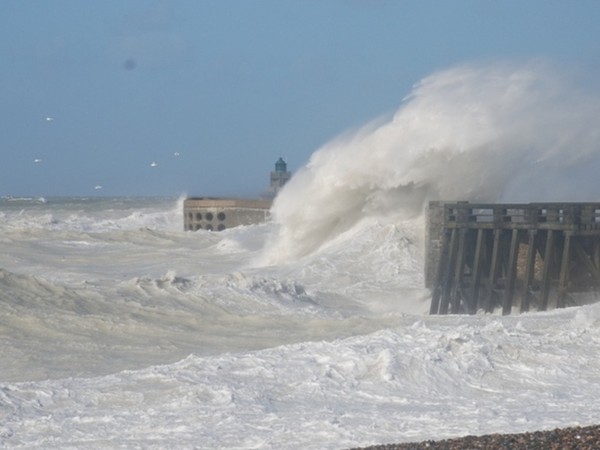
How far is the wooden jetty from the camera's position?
58.4ft

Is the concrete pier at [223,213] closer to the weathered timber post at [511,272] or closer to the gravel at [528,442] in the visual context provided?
the weathered timber post at [511,272]

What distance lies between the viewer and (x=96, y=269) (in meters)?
30.4

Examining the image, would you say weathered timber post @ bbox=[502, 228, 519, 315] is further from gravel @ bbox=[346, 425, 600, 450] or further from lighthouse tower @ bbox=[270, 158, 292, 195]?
lighthouse tower @ bbox=[270, 158, 292, 195]

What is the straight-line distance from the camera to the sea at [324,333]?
9.62 meters

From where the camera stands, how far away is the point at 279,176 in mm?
58188

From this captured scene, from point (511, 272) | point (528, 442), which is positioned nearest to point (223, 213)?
point (511, 272)

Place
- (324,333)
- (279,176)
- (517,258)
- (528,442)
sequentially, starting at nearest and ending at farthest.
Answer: (528,442) < (324,333) < (517,258) < (279,176)

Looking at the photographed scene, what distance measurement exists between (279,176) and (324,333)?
1650 inches

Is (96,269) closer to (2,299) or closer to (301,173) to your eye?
(301,173)

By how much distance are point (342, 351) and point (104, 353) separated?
12.8 feet

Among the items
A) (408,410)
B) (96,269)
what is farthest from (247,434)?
(96,269)

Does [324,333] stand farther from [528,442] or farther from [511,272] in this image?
[528,442]

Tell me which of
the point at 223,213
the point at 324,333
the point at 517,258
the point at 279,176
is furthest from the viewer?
the point at 279,176

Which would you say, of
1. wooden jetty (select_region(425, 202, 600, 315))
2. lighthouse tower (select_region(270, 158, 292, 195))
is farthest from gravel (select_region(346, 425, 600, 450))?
lighthouse tower (select_region(270, 158, 292, 195))
